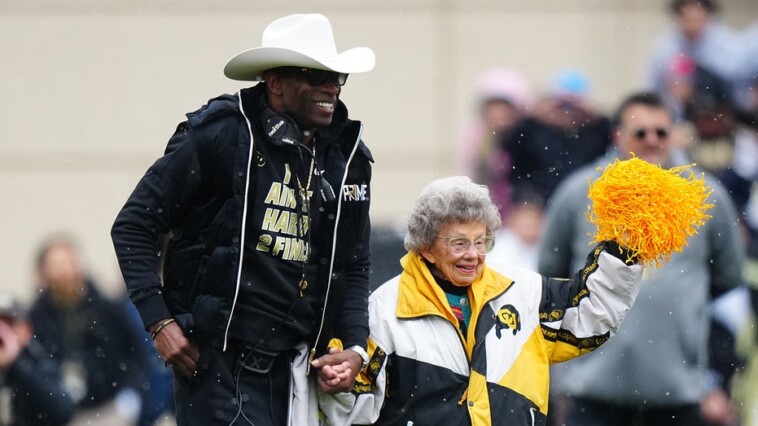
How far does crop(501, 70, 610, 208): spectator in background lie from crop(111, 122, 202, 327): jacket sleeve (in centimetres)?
453

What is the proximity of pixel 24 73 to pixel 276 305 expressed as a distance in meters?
7.71

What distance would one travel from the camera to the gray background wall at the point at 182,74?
13.1 m

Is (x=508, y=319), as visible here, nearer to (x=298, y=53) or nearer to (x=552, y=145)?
(x=298, y=53)

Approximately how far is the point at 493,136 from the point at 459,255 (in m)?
4.41

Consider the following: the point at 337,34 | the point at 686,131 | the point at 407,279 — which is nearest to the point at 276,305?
the point at 407,279

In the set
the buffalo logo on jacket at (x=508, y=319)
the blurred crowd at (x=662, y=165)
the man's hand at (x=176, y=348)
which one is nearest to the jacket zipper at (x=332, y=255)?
the man's hand at (x=176, y=348)

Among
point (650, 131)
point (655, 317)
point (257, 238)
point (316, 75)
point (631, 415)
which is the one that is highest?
point (316, 75)

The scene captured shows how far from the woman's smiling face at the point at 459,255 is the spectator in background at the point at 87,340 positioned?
3644 millimetres

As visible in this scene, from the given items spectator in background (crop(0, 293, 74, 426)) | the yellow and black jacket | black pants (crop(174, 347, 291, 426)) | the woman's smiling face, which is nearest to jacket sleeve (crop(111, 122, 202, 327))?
black pants (crop(174, 347, 291, 426))

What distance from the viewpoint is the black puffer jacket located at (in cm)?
614

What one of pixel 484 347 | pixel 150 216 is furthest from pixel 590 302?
pixel 150 216

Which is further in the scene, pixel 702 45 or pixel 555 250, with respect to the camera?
pixel 702 45

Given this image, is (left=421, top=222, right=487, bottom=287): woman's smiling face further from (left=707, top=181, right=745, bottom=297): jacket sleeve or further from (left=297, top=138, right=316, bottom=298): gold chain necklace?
(left=707, top=181, right=745, bottom=297): jacket sleeve

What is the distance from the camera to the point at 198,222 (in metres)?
6.26
